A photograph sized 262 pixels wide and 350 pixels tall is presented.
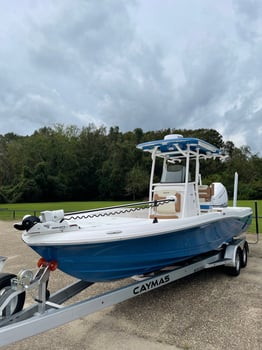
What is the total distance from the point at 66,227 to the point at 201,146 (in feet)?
9.35

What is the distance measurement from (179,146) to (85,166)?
4303 centimetres

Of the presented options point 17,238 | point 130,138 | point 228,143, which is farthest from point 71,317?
point 228,143

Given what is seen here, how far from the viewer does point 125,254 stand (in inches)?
139

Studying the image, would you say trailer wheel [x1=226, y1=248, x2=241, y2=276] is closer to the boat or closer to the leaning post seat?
the boat

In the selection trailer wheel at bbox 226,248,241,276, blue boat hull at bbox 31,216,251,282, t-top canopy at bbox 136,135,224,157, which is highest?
t-top canopy at bbox 136,135,224,157

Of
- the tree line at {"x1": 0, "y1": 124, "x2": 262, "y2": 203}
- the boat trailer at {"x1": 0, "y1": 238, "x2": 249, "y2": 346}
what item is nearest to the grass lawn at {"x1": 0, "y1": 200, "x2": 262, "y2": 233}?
the boat trailer at {"x1": 0, "y1": 238, "x2": 249, "y2": 346}

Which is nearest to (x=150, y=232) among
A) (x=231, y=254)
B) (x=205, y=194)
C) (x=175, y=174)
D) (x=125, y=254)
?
(x=125, y=254)

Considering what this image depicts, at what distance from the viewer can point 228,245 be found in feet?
18.5

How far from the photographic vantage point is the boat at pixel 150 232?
3.16 meters

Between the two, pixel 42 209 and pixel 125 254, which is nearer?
pixel 125 254

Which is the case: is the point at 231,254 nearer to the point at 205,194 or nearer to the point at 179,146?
the point at 205,194

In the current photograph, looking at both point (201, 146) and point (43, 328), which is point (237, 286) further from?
point (43, 328)

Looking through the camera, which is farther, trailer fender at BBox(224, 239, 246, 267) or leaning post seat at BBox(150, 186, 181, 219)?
trailer fender at BBox(224, 239, 246, 267)

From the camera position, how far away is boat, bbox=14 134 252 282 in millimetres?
3156
